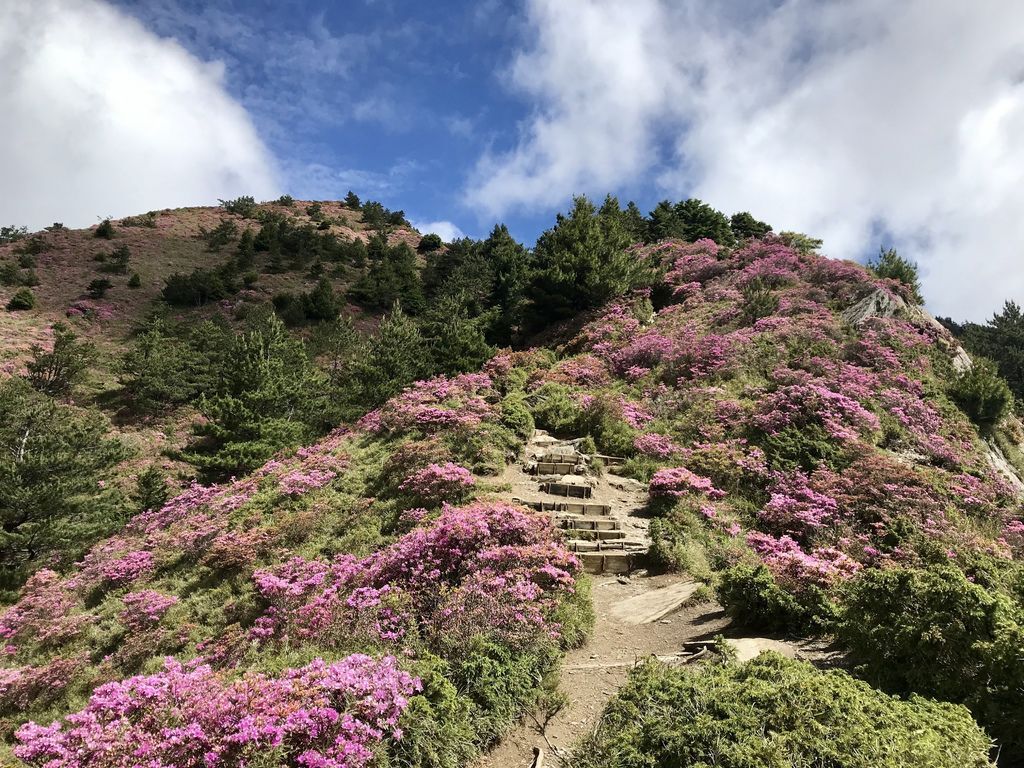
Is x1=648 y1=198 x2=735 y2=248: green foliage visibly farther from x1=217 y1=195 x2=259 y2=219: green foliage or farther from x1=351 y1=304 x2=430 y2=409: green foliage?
x1=217 y1=195 x2=259 y2=219: green foliage

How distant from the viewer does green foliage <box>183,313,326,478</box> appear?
1952cm

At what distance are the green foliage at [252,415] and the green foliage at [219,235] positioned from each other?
34348 millimetres

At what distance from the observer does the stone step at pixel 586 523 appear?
11125mm

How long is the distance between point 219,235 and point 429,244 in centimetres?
2205

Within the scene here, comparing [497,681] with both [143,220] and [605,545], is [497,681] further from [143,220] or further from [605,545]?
[143,220]

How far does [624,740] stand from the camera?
3.98 metres

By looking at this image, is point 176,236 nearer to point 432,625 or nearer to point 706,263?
point 706,263

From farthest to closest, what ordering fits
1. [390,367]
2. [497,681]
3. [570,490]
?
1. [390,367]
2. [570,490]
3. [497,681]

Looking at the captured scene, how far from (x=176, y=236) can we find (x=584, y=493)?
56.4 metres

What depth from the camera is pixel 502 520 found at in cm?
Answer: 958

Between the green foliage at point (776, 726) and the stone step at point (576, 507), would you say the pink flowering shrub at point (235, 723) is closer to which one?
the green foliage at point (776, 726)

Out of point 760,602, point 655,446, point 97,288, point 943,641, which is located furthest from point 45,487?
point 97,288

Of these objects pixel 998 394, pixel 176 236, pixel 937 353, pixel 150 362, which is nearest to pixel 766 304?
pixel 937 353

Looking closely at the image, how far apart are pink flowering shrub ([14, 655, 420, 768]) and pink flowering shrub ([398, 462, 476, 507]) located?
697 centimetres
